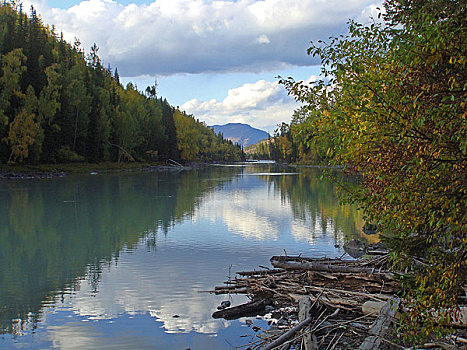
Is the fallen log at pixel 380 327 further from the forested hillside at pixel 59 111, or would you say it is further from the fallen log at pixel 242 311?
the forested hillside at pixel 59 111

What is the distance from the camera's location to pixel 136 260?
15969 millimetres

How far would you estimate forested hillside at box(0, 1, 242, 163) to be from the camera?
60.9 m

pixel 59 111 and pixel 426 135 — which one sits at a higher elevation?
pixel 59 111

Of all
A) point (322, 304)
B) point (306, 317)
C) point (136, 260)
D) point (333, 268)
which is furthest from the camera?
point (136, 260)

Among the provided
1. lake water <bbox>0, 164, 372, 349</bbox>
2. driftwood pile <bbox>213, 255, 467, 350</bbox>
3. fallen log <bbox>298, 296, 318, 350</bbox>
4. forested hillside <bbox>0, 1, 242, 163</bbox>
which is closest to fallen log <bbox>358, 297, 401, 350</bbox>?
driftwood pile <bbox>213, 255, 467, 350</bbox>

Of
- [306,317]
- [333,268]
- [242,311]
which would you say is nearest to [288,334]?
[306,317]

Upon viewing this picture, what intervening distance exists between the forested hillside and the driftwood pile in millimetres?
57291

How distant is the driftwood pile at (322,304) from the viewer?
7.55 meters

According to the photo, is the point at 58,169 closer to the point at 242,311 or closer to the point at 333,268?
the point at 242,311

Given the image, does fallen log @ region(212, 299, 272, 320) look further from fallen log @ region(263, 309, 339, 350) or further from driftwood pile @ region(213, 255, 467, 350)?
fallen log @ region(263, 309, 339, 350)

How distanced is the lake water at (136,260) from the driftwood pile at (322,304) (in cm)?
61

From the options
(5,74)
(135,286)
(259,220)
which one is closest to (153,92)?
(5,74)

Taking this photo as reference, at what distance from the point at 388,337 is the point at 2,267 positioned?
44.4 feet

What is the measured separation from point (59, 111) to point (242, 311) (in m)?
69.5
